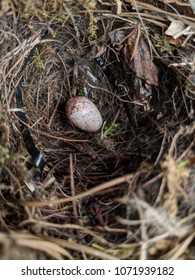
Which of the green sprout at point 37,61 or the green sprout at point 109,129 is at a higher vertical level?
the green sprout at point 37,61

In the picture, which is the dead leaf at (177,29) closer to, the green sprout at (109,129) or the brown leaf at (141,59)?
the brown leaf at (141,59)

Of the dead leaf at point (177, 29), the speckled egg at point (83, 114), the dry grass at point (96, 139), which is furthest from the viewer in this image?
the speckled egg at point (83, 114)

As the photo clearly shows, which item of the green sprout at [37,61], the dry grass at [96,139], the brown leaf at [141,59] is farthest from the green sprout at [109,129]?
the green sprout at [37,61]

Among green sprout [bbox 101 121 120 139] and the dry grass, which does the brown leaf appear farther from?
green sprout [bbox 101 121 120 139]

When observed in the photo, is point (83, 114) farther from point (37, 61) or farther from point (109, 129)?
point (37, 61)

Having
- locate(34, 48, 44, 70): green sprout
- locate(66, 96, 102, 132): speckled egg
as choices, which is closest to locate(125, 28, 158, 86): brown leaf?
locate(66, 96, 102, 132): speckled egg
